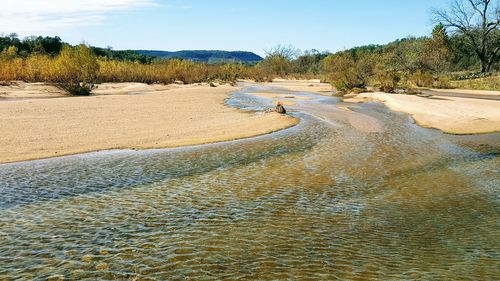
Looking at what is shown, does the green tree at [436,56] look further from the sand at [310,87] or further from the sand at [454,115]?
the sand at [454,115]

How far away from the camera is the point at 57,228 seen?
710 centimetres

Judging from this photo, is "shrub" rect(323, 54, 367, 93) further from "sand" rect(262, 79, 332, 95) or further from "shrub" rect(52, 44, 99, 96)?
"shrub" rect(52, 44, 99, 96)

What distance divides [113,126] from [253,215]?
12.3m

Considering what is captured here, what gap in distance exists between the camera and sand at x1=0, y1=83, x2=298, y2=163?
563 inches

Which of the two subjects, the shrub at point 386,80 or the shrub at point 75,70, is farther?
the shrub at point 386,80

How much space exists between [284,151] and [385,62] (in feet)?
156

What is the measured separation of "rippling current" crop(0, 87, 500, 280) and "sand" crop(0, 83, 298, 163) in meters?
1.35

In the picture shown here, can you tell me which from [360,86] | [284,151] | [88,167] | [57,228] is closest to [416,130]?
[284,151]

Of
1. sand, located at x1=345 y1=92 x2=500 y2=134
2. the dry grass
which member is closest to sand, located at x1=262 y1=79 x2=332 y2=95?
the dry grass

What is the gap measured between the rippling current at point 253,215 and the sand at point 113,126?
4.42ft

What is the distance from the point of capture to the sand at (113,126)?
14.3 meters

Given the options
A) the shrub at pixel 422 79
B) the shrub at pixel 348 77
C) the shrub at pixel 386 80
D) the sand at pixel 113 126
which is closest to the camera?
the sand at pixel 113 126

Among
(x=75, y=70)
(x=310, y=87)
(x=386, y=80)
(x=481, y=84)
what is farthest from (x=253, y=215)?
(x=310, y=87)

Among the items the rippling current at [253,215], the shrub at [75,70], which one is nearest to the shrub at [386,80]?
the shrub at [75,70]
